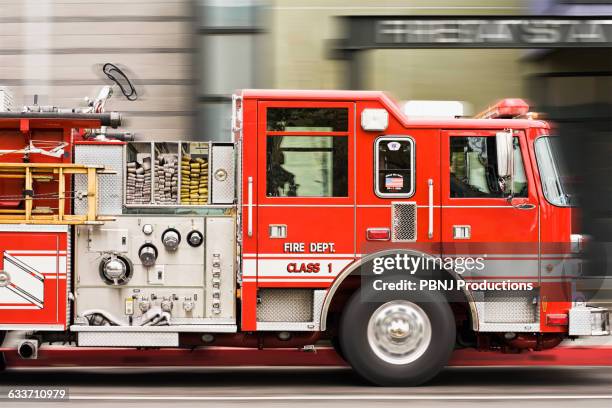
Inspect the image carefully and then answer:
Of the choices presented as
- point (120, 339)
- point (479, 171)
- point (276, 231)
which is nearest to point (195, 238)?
point (276, 231)

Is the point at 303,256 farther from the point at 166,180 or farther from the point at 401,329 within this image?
the point at 166,180

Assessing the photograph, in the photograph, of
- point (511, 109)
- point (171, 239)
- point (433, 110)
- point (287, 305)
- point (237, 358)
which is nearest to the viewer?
point (171, 239)

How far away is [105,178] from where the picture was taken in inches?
319

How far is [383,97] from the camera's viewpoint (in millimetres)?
8141

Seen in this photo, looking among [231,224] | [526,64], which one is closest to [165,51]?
[526,64]

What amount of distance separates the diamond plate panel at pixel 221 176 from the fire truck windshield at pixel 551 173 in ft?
9.10

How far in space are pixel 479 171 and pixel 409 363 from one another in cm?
184

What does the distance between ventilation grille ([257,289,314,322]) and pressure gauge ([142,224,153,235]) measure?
3.77 ft

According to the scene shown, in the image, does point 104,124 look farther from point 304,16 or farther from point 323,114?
point 304,16

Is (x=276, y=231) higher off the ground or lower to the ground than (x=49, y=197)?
lower

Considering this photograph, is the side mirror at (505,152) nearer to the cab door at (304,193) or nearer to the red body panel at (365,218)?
the red body panel at (365,218)

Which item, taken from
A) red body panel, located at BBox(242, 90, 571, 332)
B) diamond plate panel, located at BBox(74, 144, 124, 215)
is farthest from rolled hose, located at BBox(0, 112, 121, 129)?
red body panel, located at BBox(242, 90, 571, 332)

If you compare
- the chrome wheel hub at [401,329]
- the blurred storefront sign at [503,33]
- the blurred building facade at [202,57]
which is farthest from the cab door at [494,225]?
the blurred building facade at [202,57]

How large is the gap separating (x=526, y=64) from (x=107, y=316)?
8.07m
